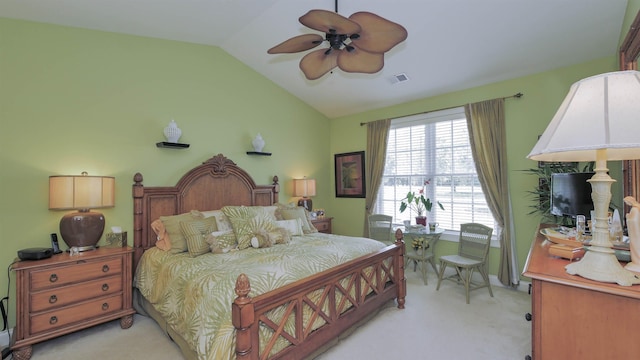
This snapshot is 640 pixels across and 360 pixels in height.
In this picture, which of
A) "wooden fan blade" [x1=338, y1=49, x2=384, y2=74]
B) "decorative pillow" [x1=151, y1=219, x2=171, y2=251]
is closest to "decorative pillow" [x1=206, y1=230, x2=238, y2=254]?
"decorative pillow" [x1=151, y1=219, x2=171, y2=251]

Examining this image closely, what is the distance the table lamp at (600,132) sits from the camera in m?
1.07

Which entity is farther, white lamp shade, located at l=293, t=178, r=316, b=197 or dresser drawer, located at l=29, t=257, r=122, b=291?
white lamp shade, located at l=293, t=178, r=316, b=197

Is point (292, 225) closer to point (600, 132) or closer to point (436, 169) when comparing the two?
point (436, 169)

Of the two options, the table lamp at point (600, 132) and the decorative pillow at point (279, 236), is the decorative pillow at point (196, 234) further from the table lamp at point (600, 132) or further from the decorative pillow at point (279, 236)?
the table lamp at point (600, 132)

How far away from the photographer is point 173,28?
Answer: 3352 mm

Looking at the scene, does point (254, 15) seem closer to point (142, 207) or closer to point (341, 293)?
point (142, 207)

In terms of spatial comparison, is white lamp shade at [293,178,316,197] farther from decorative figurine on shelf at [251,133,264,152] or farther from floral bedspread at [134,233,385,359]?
floral bedspread at [134,233,385,359]

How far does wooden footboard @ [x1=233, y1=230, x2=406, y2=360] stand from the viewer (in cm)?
173

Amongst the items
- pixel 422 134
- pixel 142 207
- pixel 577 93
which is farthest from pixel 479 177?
pixel 142 207

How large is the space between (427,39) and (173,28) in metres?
3.03

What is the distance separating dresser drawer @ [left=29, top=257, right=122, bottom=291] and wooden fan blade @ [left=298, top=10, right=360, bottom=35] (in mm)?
2865

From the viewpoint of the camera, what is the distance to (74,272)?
2.57m

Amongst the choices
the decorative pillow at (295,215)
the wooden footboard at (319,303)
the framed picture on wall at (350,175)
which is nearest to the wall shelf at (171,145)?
the decorative pillow at (295,215)

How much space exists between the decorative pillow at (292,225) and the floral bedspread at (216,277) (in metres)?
0.33
